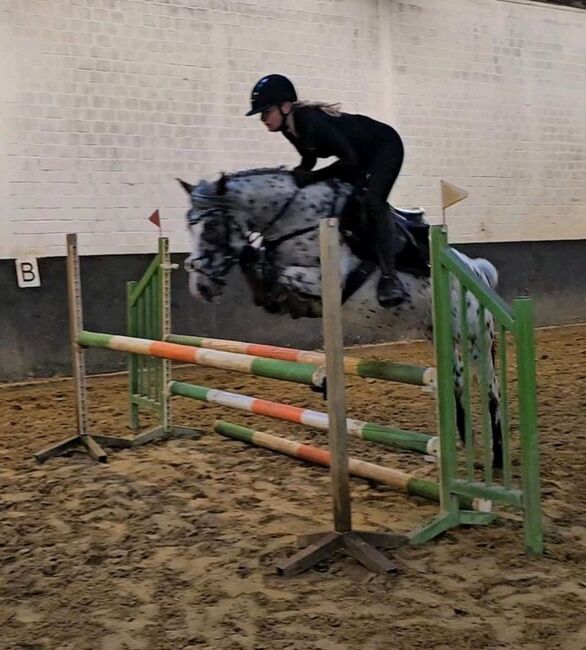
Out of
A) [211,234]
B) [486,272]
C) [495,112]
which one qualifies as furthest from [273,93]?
[495,112]

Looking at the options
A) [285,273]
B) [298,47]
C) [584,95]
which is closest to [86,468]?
[285,273]

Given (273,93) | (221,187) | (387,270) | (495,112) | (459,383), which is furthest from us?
(495,112)

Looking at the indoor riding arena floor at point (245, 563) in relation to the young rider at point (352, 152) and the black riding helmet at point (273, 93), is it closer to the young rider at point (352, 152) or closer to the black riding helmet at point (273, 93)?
the young rider at point (352, 152)

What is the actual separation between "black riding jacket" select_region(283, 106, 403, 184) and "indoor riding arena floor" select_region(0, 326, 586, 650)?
123cm

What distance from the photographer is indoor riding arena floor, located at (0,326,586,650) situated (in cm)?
181

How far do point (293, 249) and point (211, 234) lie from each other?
0.35 m

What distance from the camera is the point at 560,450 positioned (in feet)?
11.1

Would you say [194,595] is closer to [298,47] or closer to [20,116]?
[20,116]

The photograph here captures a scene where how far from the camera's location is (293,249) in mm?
3393

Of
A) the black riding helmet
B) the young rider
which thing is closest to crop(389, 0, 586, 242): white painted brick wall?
the black riding helmet

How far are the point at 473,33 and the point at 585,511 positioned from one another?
6053mm

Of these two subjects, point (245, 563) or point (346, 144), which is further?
point (346, 144)

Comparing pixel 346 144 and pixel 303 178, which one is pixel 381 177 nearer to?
pixel 346 144

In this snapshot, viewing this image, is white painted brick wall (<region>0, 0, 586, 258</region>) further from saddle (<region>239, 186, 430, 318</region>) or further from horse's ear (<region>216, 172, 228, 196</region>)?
saddle (<region>239, 186, 430, 318</region>)
